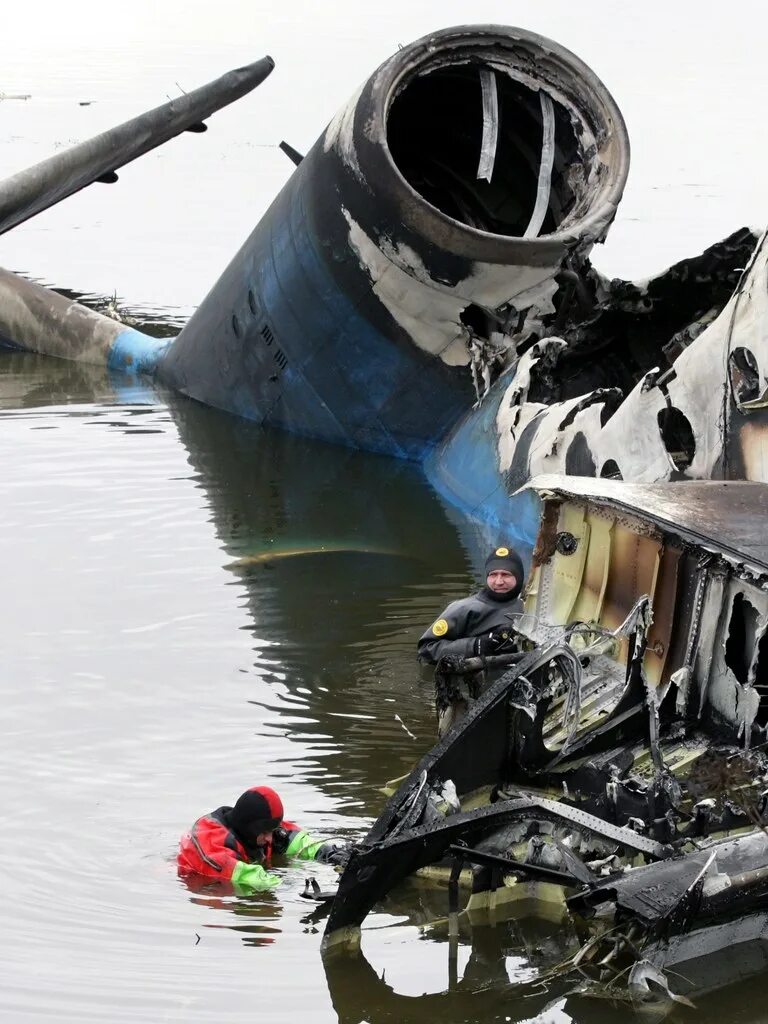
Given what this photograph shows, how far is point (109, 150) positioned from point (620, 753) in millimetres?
13019

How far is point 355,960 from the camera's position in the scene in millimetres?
7688

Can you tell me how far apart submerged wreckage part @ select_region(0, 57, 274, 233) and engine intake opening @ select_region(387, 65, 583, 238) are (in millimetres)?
3738

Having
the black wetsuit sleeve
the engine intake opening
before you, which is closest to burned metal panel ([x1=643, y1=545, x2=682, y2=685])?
the black wetsuit sleeve

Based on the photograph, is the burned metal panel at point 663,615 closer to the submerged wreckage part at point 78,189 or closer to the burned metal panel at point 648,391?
the burned metal panel at point 648,391

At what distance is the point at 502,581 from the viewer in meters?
9.92

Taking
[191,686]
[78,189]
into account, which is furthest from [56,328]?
[191,686]

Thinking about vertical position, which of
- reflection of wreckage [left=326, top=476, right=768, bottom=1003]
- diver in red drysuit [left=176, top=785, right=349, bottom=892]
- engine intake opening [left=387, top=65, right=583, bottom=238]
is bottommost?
diver in red drysuit [left=176, top=785, right=349, bottom=892]

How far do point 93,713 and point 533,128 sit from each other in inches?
319

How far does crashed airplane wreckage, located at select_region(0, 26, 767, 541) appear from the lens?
1474 cm

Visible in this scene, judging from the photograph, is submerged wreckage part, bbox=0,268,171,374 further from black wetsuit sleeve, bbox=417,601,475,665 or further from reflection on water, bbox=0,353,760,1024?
black wetsuit sleeve, bbox=417,601,475,665

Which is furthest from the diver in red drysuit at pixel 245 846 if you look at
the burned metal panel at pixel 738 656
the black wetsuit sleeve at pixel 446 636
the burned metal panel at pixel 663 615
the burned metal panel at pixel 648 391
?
the burned metal panel at pixel 648 391

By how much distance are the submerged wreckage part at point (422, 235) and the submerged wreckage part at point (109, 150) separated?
8.57ft

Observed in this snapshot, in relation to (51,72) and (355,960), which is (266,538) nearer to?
(355,960)

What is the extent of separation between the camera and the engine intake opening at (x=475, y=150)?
16.2 m
